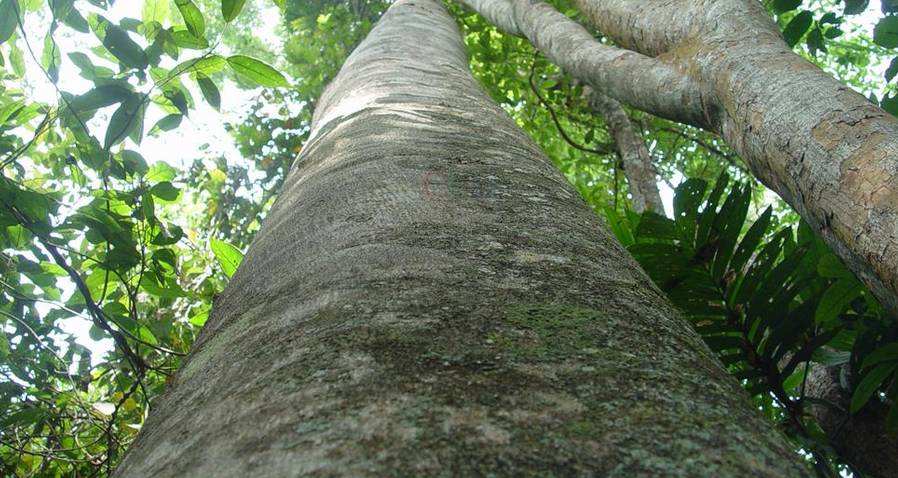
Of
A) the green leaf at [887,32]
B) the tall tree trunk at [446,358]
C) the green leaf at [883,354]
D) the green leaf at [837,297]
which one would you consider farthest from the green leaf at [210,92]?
the green leaf at [887,32]

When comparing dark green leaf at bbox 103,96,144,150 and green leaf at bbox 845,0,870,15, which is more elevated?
dark green leaf at bbox 103,96,144,150

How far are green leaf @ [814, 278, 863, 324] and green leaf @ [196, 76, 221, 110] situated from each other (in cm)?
161

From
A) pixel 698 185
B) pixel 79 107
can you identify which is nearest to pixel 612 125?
pixel 698 185

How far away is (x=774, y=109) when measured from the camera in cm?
114

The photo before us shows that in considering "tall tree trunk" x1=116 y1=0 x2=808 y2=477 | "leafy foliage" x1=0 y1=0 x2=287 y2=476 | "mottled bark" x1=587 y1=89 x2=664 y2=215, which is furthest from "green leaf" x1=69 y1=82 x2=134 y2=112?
"mottled bark" x1=587 y1=89 x2=664 y2=215

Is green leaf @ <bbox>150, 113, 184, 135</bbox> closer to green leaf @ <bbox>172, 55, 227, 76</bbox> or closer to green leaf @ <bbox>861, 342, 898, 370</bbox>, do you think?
green leaf @ <bbox>172, 55, 227, 76</bbox>

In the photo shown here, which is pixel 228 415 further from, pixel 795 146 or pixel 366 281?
pixel 795 146

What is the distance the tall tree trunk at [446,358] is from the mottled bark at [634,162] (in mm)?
3151

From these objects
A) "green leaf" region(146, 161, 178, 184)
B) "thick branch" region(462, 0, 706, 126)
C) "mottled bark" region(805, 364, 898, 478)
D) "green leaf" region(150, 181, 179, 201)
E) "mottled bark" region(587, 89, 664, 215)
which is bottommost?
"mottled bark" region(587, 89, 664, 215)

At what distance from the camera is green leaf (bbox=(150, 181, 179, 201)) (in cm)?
218

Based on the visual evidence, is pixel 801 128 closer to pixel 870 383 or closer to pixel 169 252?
pixel 870 383

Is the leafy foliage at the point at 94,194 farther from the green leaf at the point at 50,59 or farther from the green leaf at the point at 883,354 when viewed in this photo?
the green leaf at the point at 883,354

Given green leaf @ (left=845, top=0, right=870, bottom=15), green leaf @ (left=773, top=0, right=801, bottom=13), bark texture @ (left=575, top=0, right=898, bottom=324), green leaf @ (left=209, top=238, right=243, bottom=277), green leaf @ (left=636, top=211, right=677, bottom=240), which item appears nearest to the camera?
bark texture @ (left=575, top=0, right=898, bottom=324)

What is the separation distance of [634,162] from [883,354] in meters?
2.94
